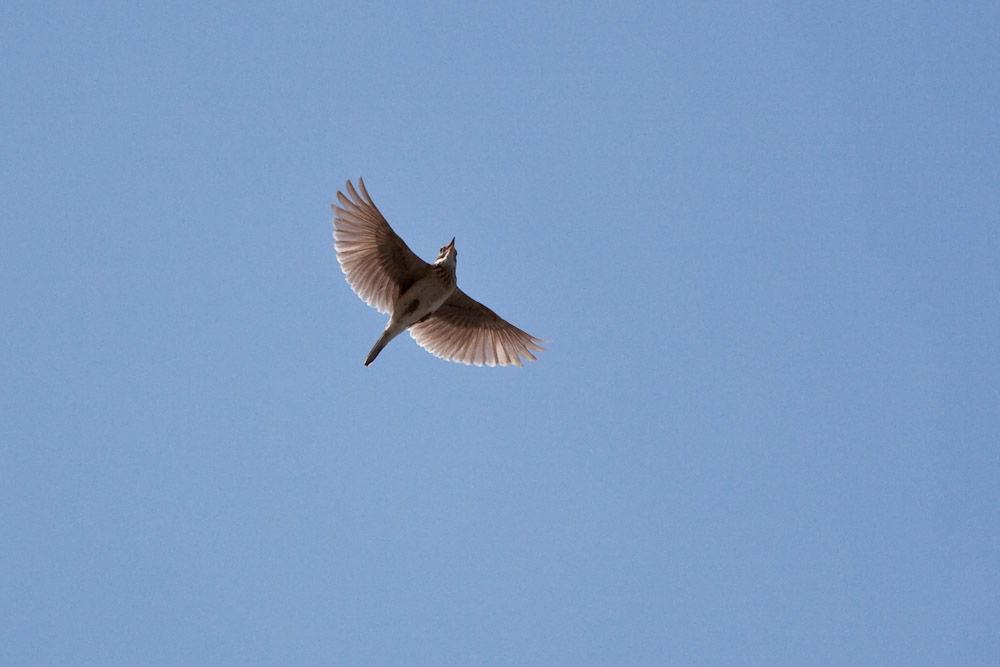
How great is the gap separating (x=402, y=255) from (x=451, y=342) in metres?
2.45

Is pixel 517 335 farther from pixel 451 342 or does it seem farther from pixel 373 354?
pixel 373 354

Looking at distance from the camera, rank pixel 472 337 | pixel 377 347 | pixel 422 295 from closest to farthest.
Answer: pixel 377 347 < pixel 422 295 < pixel 472 337

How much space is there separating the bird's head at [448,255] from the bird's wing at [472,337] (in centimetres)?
142

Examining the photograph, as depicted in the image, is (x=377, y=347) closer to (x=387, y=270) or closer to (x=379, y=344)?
(x=379, y=344)

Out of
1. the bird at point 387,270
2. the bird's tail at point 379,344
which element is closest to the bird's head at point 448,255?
the bird at point 387,270

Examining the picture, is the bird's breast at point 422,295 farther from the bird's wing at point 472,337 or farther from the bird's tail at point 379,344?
the bird's wing at point 472,337

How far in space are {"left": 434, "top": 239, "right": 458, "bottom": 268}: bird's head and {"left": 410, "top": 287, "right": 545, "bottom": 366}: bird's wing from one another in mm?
1417

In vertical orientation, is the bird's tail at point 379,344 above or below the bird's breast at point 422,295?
below

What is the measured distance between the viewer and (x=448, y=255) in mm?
17359

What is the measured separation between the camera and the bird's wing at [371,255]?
17094mm

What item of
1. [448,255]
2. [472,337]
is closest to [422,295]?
[448,255]

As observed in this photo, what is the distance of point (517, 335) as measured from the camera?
63.9 feet

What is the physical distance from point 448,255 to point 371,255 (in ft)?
4.05

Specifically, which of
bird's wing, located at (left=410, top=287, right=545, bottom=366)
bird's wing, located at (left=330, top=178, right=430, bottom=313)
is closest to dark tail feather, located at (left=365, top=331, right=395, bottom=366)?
bird's wing, located at (left=330, top=178, right=430, bottom=313)
